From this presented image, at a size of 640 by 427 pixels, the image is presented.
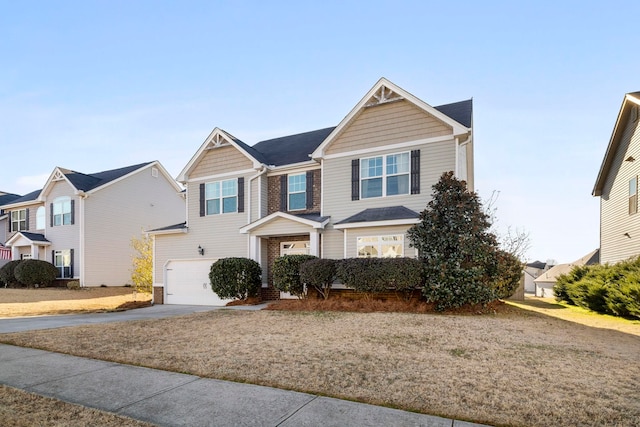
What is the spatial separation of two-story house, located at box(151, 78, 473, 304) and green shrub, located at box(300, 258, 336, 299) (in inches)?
48.8

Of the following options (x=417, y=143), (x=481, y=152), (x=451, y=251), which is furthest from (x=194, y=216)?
(x=481, y=152)

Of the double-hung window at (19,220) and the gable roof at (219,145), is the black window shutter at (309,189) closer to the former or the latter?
the gable roof at (219,145)

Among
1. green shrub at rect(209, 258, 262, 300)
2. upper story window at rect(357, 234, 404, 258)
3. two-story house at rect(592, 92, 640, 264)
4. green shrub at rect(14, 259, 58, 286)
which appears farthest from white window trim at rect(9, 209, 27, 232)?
two-story house at rect(592, 92, 640, 264)

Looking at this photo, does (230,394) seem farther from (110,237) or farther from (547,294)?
(547,294)

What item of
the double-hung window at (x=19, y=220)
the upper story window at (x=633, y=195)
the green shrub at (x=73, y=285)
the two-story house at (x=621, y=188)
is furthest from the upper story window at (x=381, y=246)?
the double-hung window at (x=19, y=220)

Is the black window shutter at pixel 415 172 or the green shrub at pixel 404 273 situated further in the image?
the black window shutter at pixel 415 172

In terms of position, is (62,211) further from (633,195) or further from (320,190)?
(633,195)

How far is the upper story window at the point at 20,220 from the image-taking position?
89.8 ft

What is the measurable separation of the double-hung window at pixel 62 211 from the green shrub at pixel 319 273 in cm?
1932

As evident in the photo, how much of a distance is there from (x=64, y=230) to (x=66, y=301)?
8955mm

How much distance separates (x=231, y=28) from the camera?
556 inches

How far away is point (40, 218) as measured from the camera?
1038 inches

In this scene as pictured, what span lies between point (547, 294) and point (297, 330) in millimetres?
49315

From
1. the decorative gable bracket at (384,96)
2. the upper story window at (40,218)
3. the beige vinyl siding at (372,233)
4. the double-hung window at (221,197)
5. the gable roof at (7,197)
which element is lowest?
the beige vinyl siding at (372,233)
